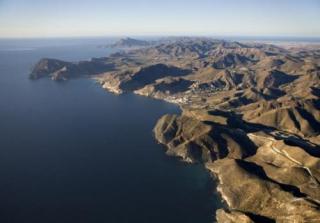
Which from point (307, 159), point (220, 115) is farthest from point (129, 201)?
point (220, 115)

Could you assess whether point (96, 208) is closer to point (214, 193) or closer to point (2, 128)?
point (214, 193)

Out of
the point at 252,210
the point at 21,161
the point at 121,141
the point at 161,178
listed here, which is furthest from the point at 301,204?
the point at 21,161

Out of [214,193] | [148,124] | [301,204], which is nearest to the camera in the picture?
[301,204]

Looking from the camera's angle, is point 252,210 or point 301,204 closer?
point 301,204

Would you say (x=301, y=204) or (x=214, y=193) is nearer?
(x=301, y=204)

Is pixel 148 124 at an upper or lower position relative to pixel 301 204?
lower

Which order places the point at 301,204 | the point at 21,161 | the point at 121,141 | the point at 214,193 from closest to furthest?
1. the point at 301,204
2. the point at 214,193
3. the point at 21,161
4. the point at 121,141

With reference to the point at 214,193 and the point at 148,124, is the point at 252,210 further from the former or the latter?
the point at 148,124

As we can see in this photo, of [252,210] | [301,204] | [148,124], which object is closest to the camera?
[301,204]

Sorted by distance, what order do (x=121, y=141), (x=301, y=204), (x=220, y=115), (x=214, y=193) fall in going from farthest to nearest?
(x=220, y=115) → (x=121, y=141) → (x=214, y=193) → (x=301, y=204)
